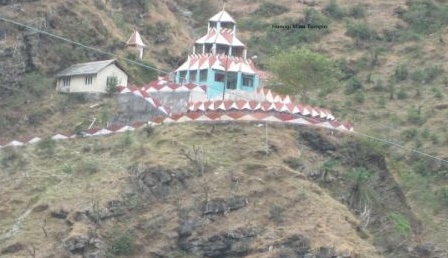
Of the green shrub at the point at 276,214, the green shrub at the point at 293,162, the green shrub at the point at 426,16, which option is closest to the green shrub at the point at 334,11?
the green shrub at the point at 426,16

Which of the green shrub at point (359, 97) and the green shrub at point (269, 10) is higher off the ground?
the green shrub at point (269, 10)

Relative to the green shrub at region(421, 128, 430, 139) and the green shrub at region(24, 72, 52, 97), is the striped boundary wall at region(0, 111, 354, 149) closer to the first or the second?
the green shrub at region(24, 72, 52, 97)

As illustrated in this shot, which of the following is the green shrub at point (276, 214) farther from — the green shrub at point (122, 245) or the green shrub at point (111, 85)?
the green shrub at point (111, 85)

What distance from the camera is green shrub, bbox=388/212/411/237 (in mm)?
67938

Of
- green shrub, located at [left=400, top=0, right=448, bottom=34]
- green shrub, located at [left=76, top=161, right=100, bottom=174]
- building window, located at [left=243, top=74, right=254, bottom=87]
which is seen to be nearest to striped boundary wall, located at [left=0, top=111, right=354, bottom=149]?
green shrub, located at [left=76, top=161, right=100, bottom=174]

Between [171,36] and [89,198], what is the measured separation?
98.7ft

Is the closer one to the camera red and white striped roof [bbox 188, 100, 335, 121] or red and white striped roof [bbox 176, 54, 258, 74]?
red and white striped roof [bbox 188, 100, 335, 121]

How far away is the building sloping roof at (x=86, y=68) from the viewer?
3105 inches

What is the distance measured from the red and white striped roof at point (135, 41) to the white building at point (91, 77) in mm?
7093

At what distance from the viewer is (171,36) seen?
94.5m

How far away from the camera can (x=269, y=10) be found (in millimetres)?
111188

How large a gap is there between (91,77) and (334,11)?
35.2 meters

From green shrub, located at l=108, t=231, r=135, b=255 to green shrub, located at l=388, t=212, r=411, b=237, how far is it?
12307 mm

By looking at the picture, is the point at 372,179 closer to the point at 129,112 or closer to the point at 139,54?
the point at 129,112
